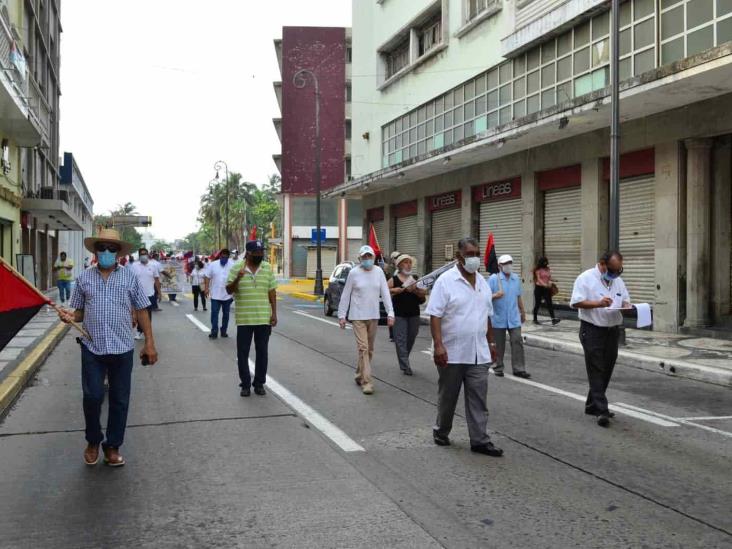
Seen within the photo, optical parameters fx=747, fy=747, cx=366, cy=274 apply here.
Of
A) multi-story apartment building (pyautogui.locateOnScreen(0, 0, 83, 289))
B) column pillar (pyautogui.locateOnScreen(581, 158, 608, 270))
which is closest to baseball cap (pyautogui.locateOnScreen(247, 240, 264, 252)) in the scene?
multi-story apartment building (pyautogui.locateOnScreen(0, 0, 83, 289))

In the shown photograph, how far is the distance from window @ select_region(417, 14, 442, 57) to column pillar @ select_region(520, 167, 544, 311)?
26.8ft

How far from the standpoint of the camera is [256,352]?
8680 mm

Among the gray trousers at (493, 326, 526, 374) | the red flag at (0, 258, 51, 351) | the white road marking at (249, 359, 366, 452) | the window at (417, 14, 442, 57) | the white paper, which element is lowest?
the white road marking at (249, 359, 366, 452)

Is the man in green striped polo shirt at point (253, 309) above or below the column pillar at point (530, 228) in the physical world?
below

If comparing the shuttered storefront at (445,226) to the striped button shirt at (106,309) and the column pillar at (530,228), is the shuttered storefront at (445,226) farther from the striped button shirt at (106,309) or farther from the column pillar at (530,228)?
the striped button shirt at (106,309)

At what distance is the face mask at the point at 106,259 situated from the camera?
18.6 feet

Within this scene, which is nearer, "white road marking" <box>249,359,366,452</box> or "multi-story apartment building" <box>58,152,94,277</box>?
"white road marking" <box>249,359,366,452</box>

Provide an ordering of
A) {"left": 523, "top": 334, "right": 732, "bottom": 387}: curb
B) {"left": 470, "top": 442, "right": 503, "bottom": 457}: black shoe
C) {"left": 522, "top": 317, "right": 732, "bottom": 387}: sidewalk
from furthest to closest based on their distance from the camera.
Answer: {"left": 522, "top": 317, "right": 732, "bottom": 387}: sidewalk
{"left": 523, "top": 334, "right": 732, "bottom": 387}: curb
{"left": 470, "top": 442, "right": 503, "bottom": 457}: black shoe

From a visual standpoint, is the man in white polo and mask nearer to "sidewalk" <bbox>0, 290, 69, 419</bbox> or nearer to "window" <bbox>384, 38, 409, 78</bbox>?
"sidewalk" <bbox>0, 290, 69, 419</bbox>

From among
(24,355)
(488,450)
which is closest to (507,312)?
(488,450)

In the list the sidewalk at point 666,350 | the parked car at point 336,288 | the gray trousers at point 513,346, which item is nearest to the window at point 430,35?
the parked car at point 336,288

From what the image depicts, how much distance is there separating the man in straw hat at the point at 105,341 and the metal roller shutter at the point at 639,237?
14.1m

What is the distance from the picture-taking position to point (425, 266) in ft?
98.0

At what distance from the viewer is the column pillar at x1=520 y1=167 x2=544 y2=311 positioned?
2180 centimetres
